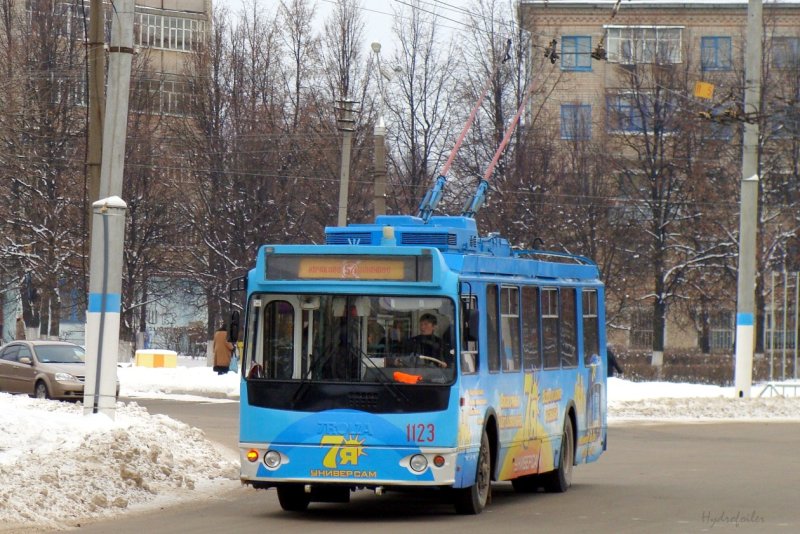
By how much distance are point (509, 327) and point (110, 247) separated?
4.97 metres

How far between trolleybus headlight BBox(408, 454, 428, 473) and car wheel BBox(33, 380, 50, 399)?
1886cm

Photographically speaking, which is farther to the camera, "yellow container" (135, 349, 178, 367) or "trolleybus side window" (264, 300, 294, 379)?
"yellow container" (135, 349, 178, 367)

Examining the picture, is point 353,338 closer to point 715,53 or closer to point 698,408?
point 698,408

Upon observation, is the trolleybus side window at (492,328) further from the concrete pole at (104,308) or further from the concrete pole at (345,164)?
the concrete pole at (345,164)

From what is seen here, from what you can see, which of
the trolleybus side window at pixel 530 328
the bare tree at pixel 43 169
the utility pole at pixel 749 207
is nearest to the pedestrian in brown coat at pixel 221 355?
the utility pole at pixel 749 207

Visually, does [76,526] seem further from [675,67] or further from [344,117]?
[675,67]

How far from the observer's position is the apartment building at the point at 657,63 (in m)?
50.8

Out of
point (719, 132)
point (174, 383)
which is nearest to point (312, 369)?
point (174, 383)

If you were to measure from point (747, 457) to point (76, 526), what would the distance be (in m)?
11.7

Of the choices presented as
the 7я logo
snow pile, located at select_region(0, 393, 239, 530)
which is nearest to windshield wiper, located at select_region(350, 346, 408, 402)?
the 7я logo

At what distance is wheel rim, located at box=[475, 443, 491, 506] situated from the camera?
13.2 metres

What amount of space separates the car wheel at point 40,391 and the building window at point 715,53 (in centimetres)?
3053

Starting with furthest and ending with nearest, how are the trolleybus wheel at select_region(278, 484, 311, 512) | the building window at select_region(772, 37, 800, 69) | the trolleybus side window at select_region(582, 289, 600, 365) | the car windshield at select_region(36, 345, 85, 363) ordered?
the building window at select_region(772, 37, 800, 69), the car windshield at select_region(36, 345, 85, 363), the trolleybus side window at select_region(582, 289, 600, 365), the trolleybus wheel at select_region(278, 484, 311, 512)

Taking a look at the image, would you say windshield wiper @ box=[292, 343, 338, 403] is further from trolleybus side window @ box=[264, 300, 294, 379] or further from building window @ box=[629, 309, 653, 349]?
building window @ box=[629, 309, 653, 349]
